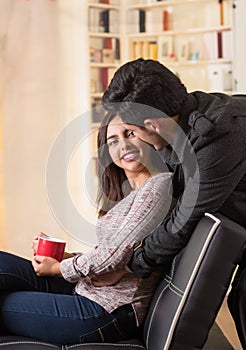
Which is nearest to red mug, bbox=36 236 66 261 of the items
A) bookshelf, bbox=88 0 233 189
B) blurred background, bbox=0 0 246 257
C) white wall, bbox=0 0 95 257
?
blurred background, bbox=0 0 246 257

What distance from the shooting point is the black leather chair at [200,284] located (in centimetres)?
161

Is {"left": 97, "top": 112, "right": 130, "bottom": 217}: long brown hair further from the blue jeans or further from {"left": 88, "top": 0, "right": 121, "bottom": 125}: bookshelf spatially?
{"left": 88, "top": 0, "right": 121, "bottom": 125}: bookshelf

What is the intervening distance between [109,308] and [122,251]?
0.55 feet

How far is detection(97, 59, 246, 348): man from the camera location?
1.74 m

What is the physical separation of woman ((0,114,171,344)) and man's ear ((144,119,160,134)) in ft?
0.15

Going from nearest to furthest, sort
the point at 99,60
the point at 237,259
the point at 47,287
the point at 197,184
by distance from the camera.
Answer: the point at 237,259
the point at 197,184
the point at 47,287
the point at 99,60

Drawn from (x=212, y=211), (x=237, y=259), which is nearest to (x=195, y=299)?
(x=237, y=259)

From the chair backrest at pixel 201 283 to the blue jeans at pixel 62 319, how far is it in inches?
6.4

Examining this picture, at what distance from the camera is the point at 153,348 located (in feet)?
5.61

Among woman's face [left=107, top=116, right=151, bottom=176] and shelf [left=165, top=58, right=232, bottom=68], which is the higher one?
shelf [left=165, top=58, right=232, bottom=68]

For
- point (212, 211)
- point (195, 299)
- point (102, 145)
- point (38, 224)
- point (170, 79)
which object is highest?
point (170, 79)

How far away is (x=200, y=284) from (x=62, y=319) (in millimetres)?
435

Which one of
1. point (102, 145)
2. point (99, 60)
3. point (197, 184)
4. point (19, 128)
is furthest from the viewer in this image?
point (99, 60)

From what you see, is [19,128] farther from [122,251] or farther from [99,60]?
[122,251]
